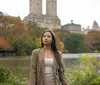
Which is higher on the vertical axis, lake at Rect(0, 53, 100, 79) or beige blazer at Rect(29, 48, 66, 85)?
beige blazer at Rect(29, 48, 66, 85)

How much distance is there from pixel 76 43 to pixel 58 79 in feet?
160

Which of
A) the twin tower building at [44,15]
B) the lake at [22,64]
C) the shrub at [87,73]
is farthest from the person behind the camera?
the twin tower building at [44,15]

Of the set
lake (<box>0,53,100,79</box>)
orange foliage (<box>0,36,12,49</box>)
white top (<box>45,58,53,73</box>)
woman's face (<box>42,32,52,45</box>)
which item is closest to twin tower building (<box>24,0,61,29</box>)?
orange foliage (<box>0,36,12,49</box>)

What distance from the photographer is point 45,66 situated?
2.79 m

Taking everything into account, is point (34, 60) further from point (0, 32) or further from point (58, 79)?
point (0, 32)

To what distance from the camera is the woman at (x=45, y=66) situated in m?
2.78

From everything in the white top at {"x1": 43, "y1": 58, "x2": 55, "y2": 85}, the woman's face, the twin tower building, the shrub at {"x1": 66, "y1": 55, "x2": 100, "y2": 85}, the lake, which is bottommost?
the lake

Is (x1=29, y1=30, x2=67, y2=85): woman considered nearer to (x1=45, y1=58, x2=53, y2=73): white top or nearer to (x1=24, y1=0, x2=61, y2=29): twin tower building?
(x1=45, y1=58, x2=53, y2=73): white top

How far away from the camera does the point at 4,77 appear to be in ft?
24.4

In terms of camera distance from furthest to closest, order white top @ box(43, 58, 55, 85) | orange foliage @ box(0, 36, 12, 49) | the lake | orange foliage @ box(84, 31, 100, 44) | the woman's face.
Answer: orange foliage @ box(84, 31, 100, 44), orange foliage @ box(0, 36, 12, 49), the lake, the woman's face, white top @ box(43, 58, 55, 85)

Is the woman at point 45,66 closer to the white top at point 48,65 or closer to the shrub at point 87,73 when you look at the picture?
the white top at point 48,65

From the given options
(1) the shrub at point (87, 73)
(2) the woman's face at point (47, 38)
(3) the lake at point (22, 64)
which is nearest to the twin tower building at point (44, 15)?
(3) the lake at point (22, 64)

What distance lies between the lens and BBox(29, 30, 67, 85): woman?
2775mm

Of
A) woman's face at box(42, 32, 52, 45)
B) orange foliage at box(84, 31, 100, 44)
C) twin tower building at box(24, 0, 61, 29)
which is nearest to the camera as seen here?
woman's face at box(42, 32, 52, 45)
